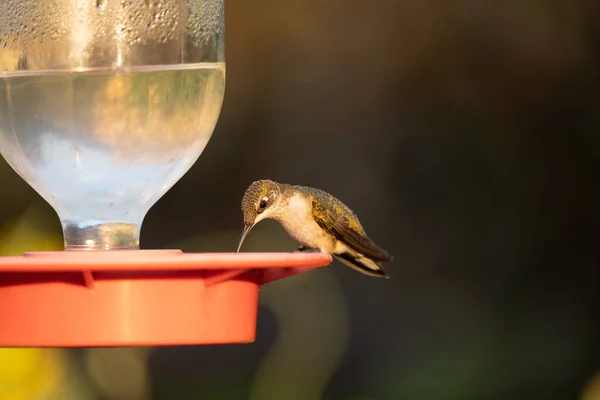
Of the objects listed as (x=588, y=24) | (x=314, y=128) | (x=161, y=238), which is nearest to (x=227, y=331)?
(x=161, y=238)

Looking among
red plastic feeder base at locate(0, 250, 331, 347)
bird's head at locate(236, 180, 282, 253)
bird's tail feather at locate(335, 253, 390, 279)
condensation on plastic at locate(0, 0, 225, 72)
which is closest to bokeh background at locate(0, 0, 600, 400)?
bird's tail feather at locate(335, 253, 390, 279)

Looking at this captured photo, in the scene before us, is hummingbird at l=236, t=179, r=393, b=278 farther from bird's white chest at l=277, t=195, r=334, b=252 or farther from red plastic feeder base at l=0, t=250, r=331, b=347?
red plastic feeder base at l=0, t=250, r=331, b=347

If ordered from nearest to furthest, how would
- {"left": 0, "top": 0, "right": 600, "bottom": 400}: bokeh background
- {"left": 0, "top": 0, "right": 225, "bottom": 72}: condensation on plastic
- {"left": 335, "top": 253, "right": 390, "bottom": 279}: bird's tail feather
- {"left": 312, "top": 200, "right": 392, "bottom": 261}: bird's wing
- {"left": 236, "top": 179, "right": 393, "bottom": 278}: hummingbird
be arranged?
{"left": 0, "top": 0, "right": 225, "bottom": 72}: condensation on plastic
{"left": 312, "top": 200, "right": 392, "bottom": 261}: bird's wing
{"left": 236, "top": 179, "right": 393, "bottom": 278}: hummingbird
{"left": 335, "top": 253, "right": 390, "bottom": 279}: bird's tail feather
{"left": 0, "top": 0, "right": 600, "bottom": 400}: bokeh background

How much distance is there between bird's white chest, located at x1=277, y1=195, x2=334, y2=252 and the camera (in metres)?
2.96

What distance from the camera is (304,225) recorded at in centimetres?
299

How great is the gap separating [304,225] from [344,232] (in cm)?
12

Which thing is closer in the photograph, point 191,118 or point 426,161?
point 191,118

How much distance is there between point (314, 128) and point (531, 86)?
0.93 m

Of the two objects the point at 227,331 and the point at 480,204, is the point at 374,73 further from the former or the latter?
the point at 227,331

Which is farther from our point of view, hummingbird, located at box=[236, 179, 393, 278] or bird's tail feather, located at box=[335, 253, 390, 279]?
bird's tail feather, located at box=[335, 253, 390, 279]

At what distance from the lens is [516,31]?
5.03 m

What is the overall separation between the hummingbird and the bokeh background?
1.45 m

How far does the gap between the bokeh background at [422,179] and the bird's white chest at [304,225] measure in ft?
4.84

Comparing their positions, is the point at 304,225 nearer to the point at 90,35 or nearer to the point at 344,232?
the point at 344,232
